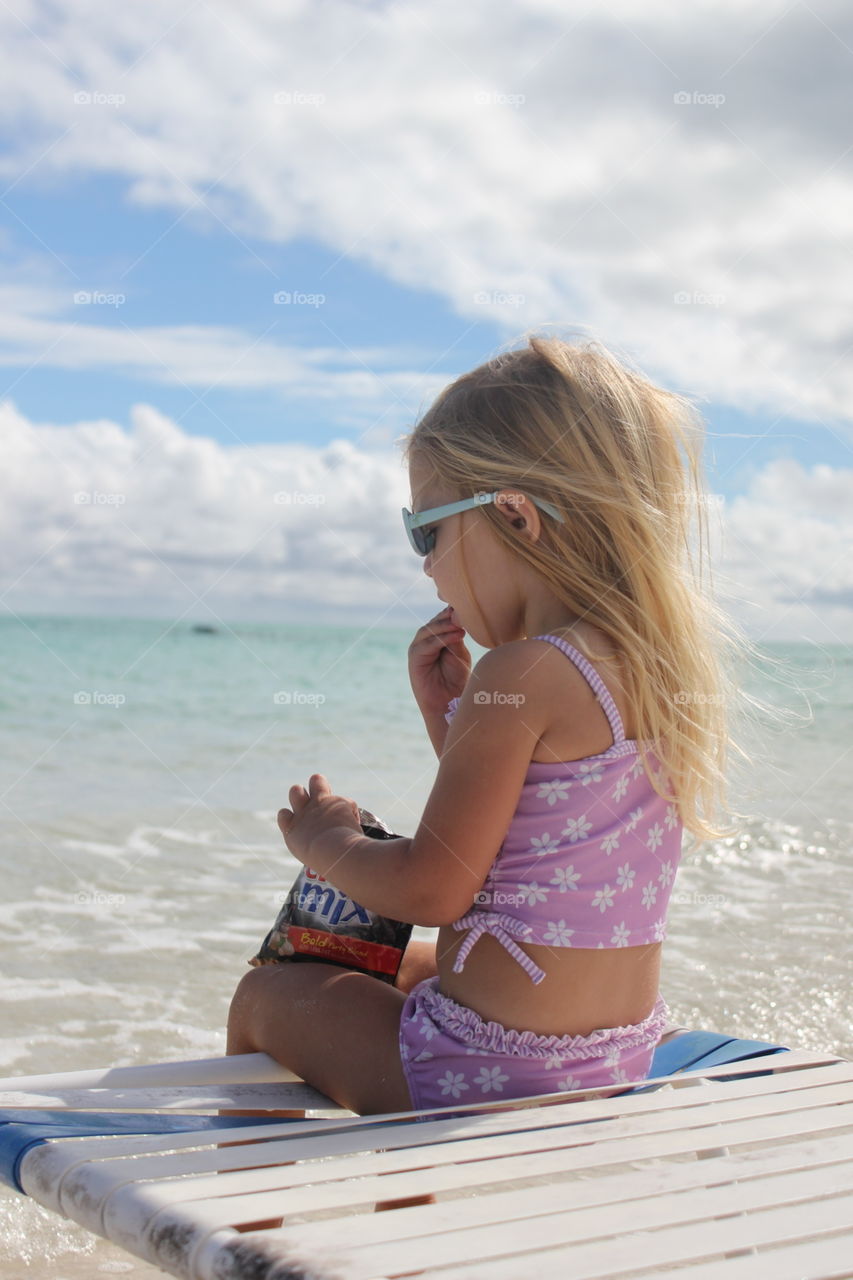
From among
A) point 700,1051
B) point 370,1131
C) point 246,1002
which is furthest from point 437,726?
point 370,1131

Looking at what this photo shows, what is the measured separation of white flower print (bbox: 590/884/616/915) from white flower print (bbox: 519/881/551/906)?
0.27ft

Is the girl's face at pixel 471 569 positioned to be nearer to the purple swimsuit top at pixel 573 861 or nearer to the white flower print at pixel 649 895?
the purple swimsuit top at pixel 573 861

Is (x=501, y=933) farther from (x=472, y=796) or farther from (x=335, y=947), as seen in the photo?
(x=335, y=947)

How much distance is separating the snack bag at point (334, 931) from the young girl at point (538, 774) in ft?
0.15

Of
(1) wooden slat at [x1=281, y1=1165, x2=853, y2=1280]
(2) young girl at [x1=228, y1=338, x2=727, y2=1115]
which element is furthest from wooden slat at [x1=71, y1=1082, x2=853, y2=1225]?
(2) young girl at [x1=228, y1=338, x2=727, y2=1115]

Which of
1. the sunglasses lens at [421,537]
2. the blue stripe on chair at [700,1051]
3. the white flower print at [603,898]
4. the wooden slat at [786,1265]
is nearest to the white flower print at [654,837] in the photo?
the white flower print at [603,898]

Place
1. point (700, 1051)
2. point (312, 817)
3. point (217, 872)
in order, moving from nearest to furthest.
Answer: point (312, 817) < point (700, 1051) < point (217, 872)

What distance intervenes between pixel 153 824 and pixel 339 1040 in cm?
572

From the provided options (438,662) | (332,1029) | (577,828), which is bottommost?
(332,1029)

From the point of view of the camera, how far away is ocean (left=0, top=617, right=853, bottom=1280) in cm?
393

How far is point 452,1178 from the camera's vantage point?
1398 mm

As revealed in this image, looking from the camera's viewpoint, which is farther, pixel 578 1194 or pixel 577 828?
pixel 577 828

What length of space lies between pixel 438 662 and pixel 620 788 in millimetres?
568

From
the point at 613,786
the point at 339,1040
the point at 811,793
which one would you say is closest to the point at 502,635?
the point at 613,786
